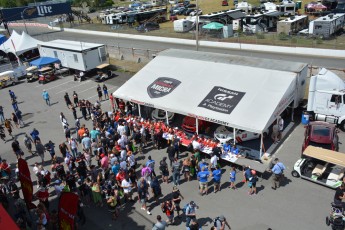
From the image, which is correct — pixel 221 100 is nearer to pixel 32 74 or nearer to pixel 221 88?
pixel 221 88

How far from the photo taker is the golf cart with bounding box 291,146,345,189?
42.2 ft

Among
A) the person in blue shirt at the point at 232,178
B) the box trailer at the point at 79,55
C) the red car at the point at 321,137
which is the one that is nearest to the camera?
the person in blue shirt at the point at 232,178

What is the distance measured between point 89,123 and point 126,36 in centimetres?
3422

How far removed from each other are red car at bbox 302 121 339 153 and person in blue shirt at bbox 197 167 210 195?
17.3 feet

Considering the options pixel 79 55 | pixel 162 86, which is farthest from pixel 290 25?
pixel 162 86

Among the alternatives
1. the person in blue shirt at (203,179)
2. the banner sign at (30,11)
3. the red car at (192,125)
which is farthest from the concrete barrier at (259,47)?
the person in blue shirt at (203,179)

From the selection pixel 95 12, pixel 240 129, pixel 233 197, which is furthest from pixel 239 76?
pixel 95 12

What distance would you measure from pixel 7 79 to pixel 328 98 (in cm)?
2991

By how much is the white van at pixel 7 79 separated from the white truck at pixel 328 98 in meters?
28.9

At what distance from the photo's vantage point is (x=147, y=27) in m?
53.8

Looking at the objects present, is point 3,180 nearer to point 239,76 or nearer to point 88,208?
point 88,208

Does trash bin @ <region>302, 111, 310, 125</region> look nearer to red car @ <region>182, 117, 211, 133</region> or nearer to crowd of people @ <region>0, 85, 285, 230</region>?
red car @ <region>182, 117, 211, 133</region>

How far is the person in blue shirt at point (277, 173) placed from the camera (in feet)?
42.5

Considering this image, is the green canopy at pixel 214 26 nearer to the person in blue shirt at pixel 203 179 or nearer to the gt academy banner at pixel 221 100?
the gt academy banner at pixel 221 100
